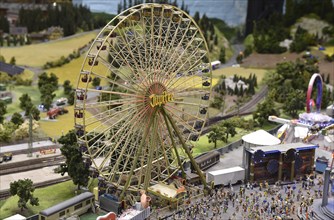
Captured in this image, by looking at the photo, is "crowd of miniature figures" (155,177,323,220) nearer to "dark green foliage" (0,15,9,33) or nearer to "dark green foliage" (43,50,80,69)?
"dark green foliage" (43,50,80,69)

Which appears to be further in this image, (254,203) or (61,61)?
(61,61)

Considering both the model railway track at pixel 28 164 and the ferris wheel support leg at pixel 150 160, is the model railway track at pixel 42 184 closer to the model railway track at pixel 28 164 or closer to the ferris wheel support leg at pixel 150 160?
the model railway track at pixel 28 164

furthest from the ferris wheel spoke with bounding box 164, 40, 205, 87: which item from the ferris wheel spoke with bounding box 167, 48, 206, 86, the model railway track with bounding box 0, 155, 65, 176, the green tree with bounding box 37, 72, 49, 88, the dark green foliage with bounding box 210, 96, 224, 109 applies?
the green tree with bounding box 37, 72, 49, 88

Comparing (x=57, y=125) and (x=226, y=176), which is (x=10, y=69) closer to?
(x=57, y=125)

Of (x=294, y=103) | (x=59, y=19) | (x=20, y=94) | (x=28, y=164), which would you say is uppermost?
(x=59, y=19)

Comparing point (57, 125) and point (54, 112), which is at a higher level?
point (54, 112)

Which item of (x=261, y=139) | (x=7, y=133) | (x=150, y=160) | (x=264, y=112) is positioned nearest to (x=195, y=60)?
(x=150, y=160)

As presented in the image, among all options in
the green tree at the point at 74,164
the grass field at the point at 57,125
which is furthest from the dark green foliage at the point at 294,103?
the green tree at the point at 74,164
